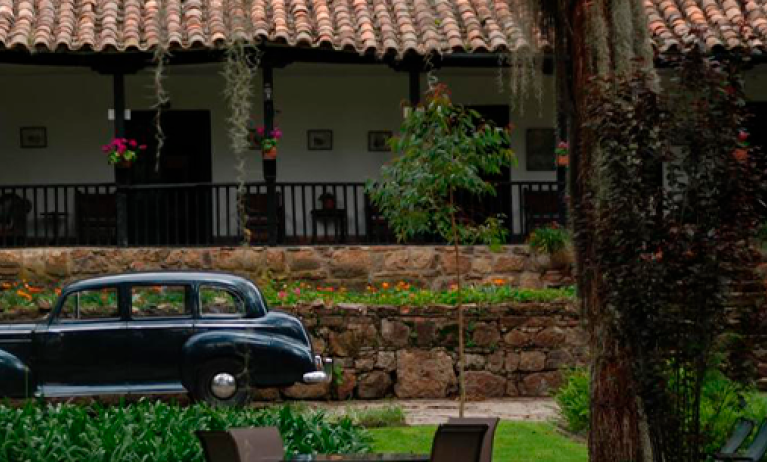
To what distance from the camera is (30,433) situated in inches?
402

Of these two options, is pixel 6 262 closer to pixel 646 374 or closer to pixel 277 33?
pixel 277 33

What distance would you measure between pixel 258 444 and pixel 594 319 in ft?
8.32

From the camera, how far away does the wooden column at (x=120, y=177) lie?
65.3 ft

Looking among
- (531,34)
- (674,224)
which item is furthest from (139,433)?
(531,34)

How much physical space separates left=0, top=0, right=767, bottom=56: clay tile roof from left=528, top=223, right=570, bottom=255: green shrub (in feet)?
7.86

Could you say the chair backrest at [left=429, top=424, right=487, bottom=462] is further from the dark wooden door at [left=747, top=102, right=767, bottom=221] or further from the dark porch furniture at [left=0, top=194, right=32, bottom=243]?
the dark wooden door at [left=747, top=102, right=767, bottom=221]

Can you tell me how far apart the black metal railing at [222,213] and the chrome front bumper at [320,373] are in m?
4.36

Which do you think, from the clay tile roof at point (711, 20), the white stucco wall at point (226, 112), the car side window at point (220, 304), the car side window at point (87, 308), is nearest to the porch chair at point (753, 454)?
the car side window at point (220, 304)

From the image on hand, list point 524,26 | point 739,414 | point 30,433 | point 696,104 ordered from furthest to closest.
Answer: point 739,414, point 524,26, point 30,433, point 696,104

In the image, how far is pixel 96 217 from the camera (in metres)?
20.5

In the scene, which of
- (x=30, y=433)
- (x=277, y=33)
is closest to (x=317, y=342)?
(x=277, y=33)

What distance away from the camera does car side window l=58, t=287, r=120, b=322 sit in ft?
50.1

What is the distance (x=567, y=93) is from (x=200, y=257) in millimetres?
10086

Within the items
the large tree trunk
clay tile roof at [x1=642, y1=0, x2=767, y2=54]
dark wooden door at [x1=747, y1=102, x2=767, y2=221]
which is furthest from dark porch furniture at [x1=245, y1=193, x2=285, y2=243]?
the large tree trunk
